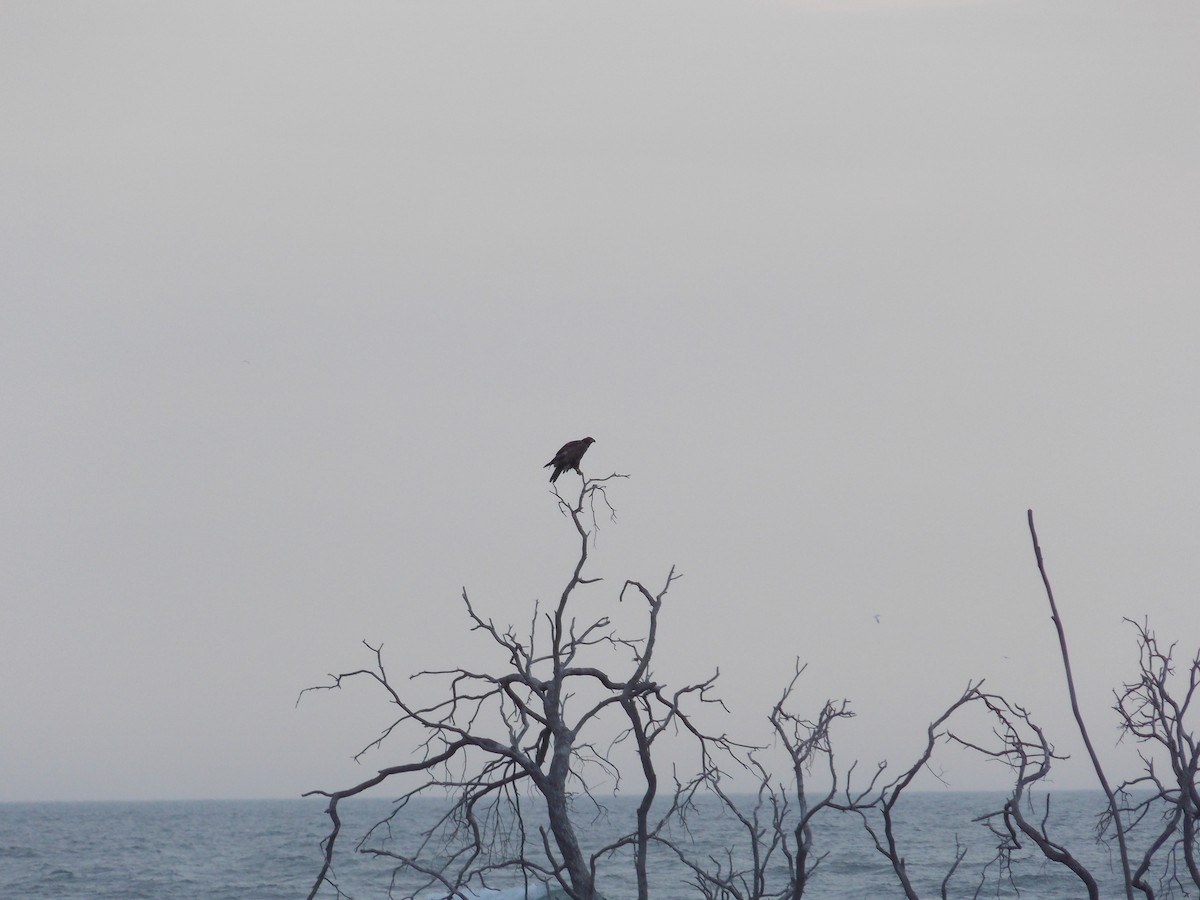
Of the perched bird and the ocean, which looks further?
the ocean

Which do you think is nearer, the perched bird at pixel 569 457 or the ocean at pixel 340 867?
the perched bird at pixel 569 457

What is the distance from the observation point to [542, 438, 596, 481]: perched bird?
9609 millimetres

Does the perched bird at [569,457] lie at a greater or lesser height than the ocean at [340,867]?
greater

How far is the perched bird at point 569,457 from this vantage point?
9.61 m

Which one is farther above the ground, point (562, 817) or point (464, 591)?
point (464, 591)

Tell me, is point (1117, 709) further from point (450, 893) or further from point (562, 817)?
point (450, 893)

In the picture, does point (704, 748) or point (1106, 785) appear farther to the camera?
point (704, 748)

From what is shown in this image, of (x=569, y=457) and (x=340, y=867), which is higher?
(x=569, y=457)

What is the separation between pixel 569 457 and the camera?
9.67 meters

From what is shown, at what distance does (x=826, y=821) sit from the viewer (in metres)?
81.2

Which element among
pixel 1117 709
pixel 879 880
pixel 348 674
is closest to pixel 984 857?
pixel 879 880

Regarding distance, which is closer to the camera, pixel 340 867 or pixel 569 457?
pixel 569 457

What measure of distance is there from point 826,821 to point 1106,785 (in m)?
80.8

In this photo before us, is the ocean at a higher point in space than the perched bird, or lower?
lower
